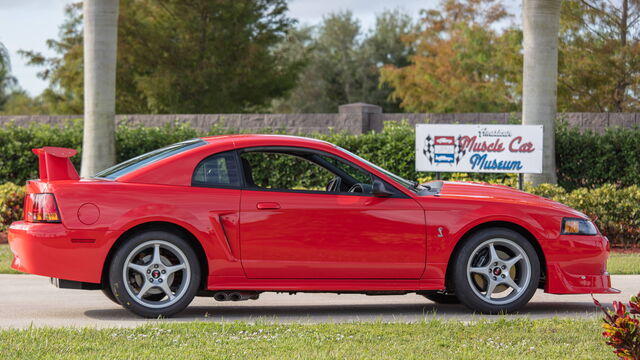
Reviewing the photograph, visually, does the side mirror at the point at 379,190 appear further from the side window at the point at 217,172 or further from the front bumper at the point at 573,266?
the front bumper at the point at 573,266

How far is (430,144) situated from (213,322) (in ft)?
25.7

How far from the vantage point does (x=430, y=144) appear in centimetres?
1408

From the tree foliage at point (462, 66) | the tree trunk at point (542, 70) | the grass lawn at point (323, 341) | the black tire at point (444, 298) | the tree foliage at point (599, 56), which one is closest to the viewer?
the grass lawn at point (323, 341)

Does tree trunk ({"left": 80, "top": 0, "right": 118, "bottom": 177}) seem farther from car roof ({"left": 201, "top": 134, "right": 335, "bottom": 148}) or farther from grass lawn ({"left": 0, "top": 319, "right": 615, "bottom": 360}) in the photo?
grass lawn ({"left": 0, "top": 319, "right": 615, "bottom": 360})

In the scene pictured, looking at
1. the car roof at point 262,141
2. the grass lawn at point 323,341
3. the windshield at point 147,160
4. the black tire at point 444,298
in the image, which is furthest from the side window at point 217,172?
the black tire at point 444,298

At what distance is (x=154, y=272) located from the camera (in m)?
7.28

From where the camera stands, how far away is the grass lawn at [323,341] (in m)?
5.74

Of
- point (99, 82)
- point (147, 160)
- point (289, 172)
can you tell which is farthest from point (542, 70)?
point (147, 160)

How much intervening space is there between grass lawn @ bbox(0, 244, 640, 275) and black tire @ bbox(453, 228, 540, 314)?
3330mm

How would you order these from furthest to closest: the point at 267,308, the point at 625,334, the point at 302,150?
the point at 267,308
the point at 302,150
the point at 625,334

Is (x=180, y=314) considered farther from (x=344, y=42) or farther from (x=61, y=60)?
(x=344, y=42)

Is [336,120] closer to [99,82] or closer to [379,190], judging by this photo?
[99,82]

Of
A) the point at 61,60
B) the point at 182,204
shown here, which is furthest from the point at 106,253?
the point at 61,60

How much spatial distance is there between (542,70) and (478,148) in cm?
170
